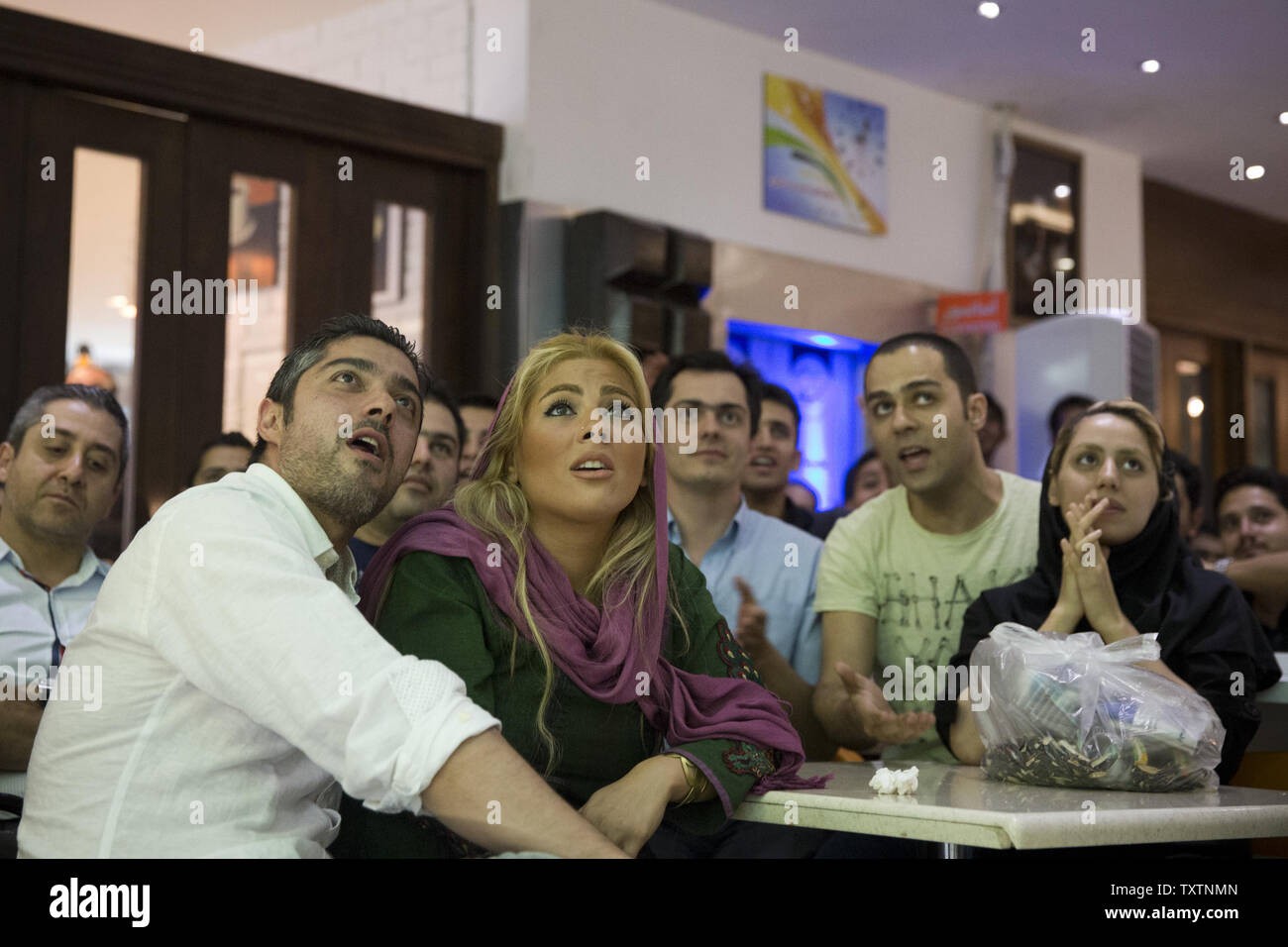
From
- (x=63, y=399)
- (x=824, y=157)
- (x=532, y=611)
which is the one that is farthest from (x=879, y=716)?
(x=824, y=157)

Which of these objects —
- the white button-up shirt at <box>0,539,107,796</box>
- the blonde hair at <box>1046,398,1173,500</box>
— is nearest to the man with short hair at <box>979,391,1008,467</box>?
the blonde hair at <box>1046,398,1173,500</box>

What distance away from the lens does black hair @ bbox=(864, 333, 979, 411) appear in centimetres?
317

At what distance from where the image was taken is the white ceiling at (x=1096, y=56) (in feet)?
20.0

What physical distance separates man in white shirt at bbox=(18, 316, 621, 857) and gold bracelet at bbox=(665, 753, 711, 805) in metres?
0.32

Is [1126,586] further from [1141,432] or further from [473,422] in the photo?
[473,422]

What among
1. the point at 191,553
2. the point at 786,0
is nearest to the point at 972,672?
the point at 191,553

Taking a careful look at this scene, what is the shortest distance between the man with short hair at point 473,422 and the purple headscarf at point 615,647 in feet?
6.19

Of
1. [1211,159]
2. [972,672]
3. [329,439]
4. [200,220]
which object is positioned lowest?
[972,672]

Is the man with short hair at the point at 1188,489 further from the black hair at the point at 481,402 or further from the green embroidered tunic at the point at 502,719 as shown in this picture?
the green embroidered tunic at the point at 502,719

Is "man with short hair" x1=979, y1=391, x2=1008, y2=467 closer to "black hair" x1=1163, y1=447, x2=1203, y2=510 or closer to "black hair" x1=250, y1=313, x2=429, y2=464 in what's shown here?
"black hair" x1=1163, y1=447, x2=1203, y2=510
